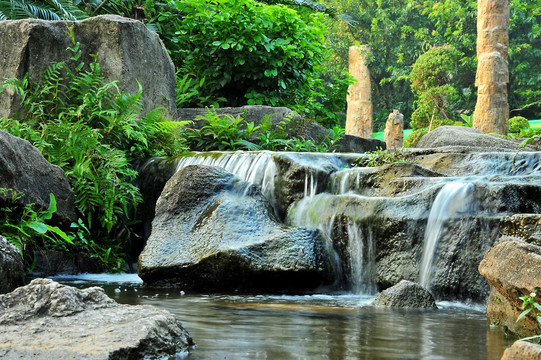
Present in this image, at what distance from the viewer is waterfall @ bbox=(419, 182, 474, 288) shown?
5.70 meters

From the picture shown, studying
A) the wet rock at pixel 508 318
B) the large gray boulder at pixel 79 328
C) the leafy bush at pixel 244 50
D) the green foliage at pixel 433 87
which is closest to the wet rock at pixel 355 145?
the leafy bush at pixel 244 50

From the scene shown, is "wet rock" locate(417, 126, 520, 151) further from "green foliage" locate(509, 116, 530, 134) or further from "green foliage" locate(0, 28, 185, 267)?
"green foliage" locate(509, 116, 530, 134)

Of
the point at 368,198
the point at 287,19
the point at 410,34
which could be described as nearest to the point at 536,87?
the point at 410,34

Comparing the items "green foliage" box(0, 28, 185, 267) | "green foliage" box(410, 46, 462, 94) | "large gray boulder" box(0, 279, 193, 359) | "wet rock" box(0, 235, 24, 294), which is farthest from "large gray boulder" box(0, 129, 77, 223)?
"green foliage" box(410, 46, 462, 94)

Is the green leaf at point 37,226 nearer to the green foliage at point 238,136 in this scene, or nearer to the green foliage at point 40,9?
the green foliage at point 238,136

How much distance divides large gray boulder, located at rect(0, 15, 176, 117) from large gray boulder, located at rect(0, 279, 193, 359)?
6749 mm

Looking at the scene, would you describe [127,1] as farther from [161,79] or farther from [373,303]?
[373,303]

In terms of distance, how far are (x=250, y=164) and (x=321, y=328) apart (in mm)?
4184

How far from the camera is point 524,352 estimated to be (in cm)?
254

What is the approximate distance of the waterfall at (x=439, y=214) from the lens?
5699mm

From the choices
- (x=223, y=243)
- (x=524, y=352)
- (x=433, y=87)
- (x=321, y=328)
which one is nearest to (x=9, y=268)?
(x=223, y=243)

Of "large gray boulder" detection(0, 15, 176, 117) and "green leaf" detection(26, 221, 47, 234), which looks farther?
"large gray boulder" detection(0, 15, 176, 117)

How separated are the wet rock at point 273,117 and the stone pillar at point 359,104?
15855mm

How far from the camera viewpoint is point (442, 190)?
594 cm
